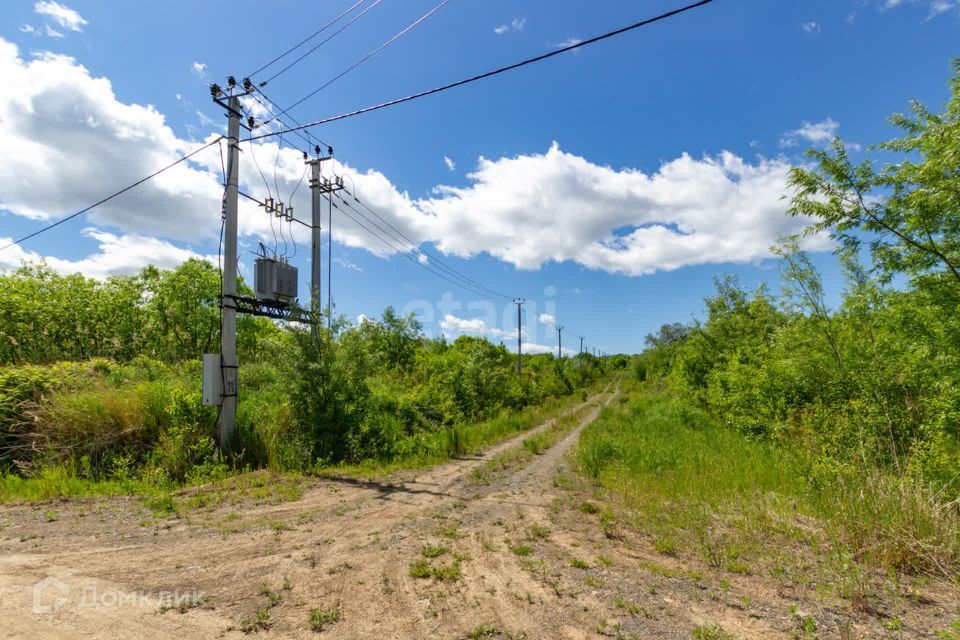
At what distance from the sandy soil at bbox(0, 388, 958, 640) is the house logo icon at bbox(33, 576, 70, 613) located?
1.0 inches

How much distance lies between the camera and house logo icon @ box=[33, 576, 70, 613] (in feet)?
11.8

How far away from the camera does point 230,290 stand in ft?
32.1

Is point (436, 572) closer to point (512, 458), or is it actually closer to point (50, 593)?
point (50, 593)

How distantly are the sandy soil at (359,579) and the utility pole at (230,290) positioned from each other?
2.94 m

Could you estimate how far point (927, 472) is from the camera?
19.9 feet

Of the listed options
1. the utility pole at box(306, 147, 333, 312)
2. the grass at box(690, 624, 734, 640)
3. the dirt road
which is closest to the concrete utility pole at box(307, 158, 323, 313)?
the utility pole at box(306, 147, 333, 312)

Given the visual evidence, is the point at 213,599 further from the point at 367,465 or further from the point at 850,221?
the point at 850,221

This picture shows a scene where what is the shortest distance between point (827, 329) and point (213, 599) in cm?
1191

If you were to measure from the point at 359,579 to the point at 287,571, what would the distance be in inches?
33.9

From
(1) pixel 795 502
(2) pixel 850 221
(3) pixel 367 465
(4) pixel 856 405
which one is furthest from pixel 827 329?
(3) pixel 367 465

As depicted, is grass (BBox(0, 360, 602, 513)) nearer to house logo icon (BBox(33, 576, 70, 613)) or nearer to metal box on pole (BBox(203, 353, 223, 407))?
metal box on pole (BBox(203, 353, 223, 407))

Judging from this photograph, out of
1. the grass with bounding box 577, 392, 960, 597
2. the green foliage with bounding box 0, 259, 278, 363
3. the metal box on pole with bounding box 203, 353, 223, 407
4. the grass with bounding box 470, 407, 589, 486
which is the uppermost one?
the green foliage with bounding box 0, 259, 278, 363

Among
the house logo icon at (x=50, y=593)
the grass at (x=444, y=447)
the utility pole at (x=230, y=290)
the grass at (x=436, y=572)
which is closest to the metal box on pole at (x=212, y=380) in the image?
the utility pole at (x=230, y=290)

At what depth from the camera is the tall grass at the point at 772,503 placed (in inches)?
180
